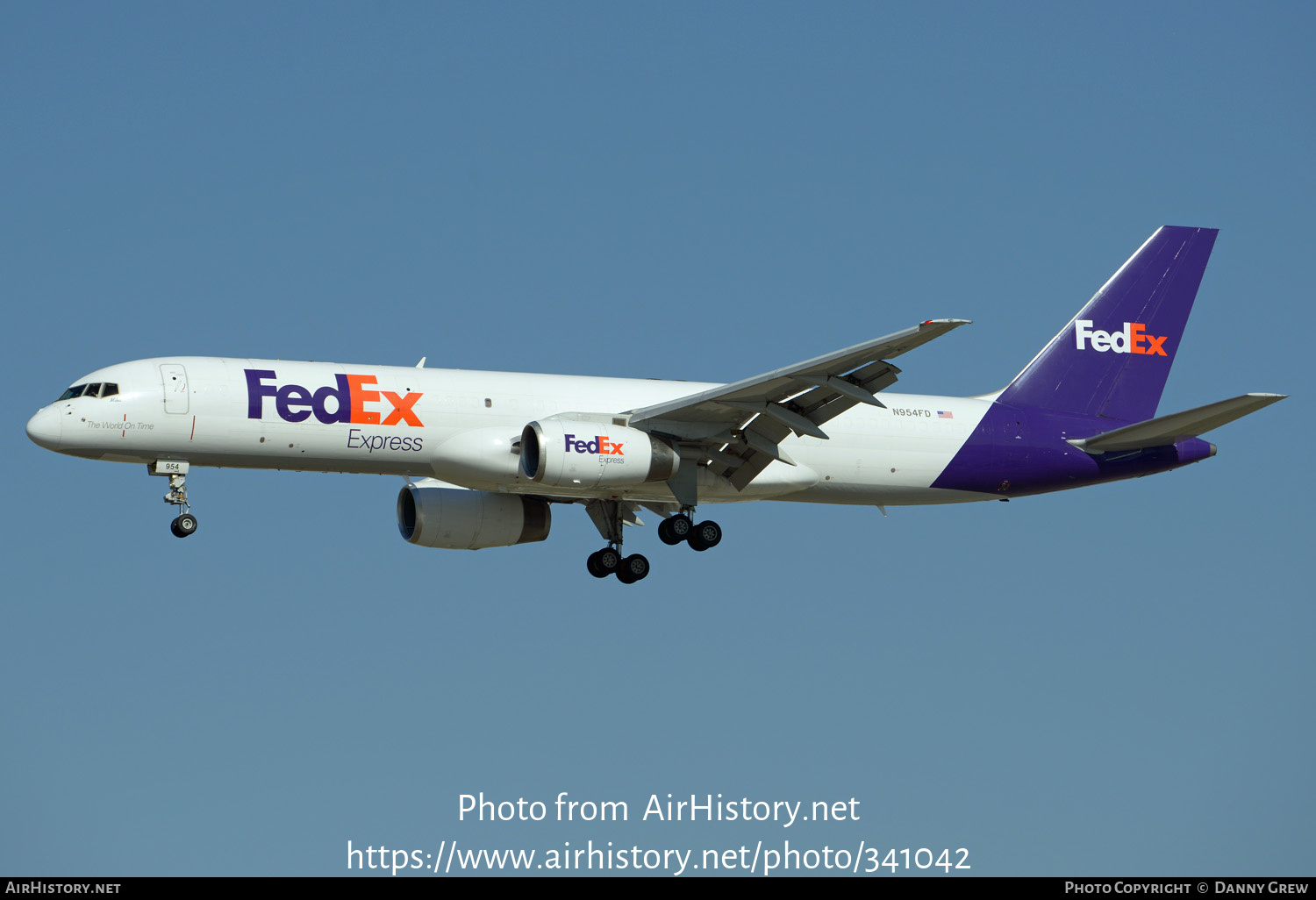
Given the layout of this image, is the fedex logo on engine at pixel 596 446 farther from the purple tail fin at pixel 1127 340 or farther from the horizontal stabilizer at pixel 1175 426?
the horizontal stabilizer at pixel 1175 426

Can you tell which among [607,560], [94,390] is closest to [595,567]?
[607,560]

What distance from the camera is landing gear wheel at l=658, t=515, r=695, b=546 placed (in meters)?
39.1

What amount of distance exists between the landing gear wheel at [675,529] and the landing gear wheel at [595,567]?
2078 millimetres

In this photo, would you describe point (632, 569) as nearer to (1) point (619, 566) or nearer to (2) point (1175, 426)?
(1) point (619, 566)

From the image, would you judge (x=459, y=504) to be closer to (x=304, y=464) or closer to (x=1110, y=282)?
(x=304, y=464)

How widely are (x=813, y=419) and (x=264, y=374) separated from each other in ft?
39.6

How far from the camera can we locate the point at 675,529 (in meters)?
39.1

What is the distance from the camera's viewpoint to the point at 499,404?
37562 millimetres

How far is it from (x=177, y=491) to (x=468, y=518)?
7858mm

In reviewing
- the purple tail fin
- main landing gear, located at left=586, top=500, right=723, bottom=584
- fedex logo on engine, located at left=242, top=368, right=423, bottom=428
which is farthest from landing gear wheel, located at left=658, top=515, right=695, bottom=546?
the purple tail fin

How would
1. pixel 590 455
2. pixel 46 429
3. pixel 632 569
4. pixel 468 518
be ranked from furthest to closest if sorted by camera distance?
pixel 468 518 < pixel 632 569 < pixel 590 455 < pixel 46 429

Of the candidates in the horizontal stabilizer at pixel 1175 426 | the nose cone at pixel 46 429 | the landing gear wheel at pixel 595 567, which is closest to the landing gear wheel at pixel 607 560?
the landing gear wheel at pixel 595 567

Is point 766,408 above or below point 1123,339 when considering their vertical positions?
below

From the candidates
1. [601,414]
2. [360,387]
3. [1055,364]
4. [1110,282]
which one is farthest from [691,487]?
[1110,282]
